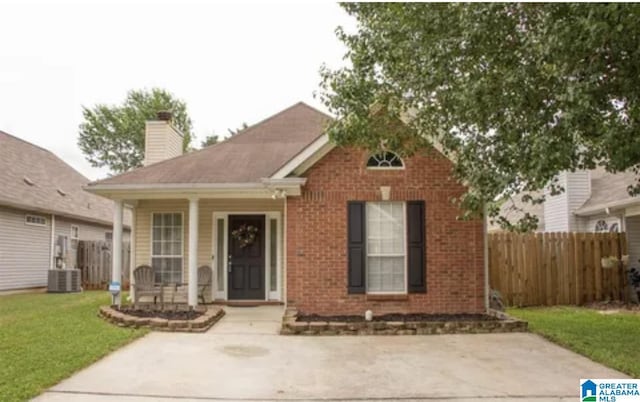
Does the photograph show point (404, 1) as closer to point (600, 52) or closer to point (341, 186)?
point (600, 52)

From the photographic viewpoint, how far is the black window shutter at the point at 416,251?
9.91m

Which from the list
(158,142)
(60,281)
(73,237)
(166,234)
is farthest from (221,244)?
(73,237)

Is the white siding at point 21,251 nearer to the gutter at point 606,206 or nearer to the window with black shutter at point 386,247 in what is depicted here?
the window with black shutter at point 386,247

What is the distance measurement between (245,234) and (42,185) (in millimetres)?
10132

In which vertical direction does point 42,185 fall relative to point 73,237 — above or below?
above

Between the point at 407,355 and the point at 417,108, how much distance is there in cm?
392

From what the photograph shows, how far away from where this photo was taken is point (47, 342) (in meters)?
7.69

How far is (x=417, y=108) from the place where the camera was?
27.9 ft

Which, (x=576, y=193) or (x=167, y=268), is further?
(x=576, y=193)

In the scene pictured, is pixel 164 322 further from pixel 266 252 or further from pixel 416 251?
pixel 416 251

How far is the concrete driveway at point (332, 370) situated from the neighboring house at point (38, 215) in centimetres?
971

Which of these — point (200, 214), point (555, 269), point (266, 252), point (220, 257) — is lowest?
point (555, 269)

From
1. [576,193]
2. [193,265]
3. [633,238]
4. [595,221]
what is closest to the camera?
[193,265]

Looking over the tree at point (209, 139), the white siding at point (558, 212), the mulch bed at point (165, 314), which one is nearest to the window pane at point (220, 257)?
the mulch bed at point (165, 314)
